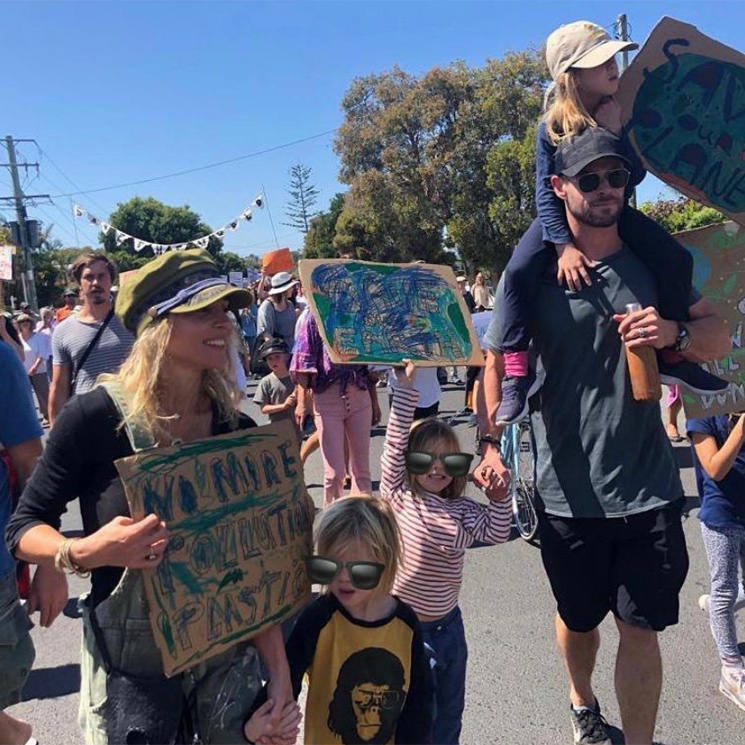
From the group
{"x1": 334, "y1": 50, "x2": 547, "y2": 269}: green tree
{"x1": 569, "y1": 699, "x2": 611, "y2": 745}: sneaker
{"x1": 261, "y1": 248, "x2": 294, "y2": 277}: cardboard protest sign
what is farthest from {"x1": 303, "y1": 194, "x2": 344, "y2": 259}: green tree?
{"x1": 569, "y1": 699, "x2": 611, "y2": 745}: sneaker

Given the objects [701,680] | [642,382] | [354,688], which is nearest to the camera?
[354,688]

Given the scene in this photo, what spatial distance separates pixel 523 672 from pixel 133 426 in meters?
2.44

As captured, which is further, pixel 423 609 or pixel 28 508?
pixel 423 609

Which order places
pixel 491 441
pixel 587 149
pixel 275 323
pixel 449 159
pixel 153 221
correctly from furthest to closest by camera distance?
1. pixel 153 221
2. pixel 449 159
3. pixel 275 323
4. pixel 491 441
5. pixel 587 149

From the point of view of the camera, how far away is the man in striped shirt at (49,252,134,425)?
175 inches

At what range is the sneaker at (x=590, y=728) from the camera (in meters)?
2.73

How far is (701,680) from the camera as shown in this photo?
3.20 m

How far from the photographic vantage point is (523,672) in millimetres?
3379

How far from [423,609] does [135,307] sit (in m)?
1.32

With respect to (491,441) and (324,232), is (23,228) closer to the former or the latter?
(491,441)

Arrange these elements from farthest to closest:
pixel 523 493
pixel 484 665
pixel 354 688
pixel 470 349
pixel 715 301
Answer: pixel 523 493, pixel 484 665, pixel 715 301, pixel 470 349, pixel 354 688

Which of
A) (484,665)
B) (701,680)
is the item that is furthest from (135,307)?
(701,680)

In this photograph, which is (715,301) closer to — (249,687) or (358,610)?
(358,610)

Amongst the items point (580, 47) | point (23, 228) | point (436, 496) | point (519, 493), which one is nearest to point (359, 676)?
point (436, 496)
